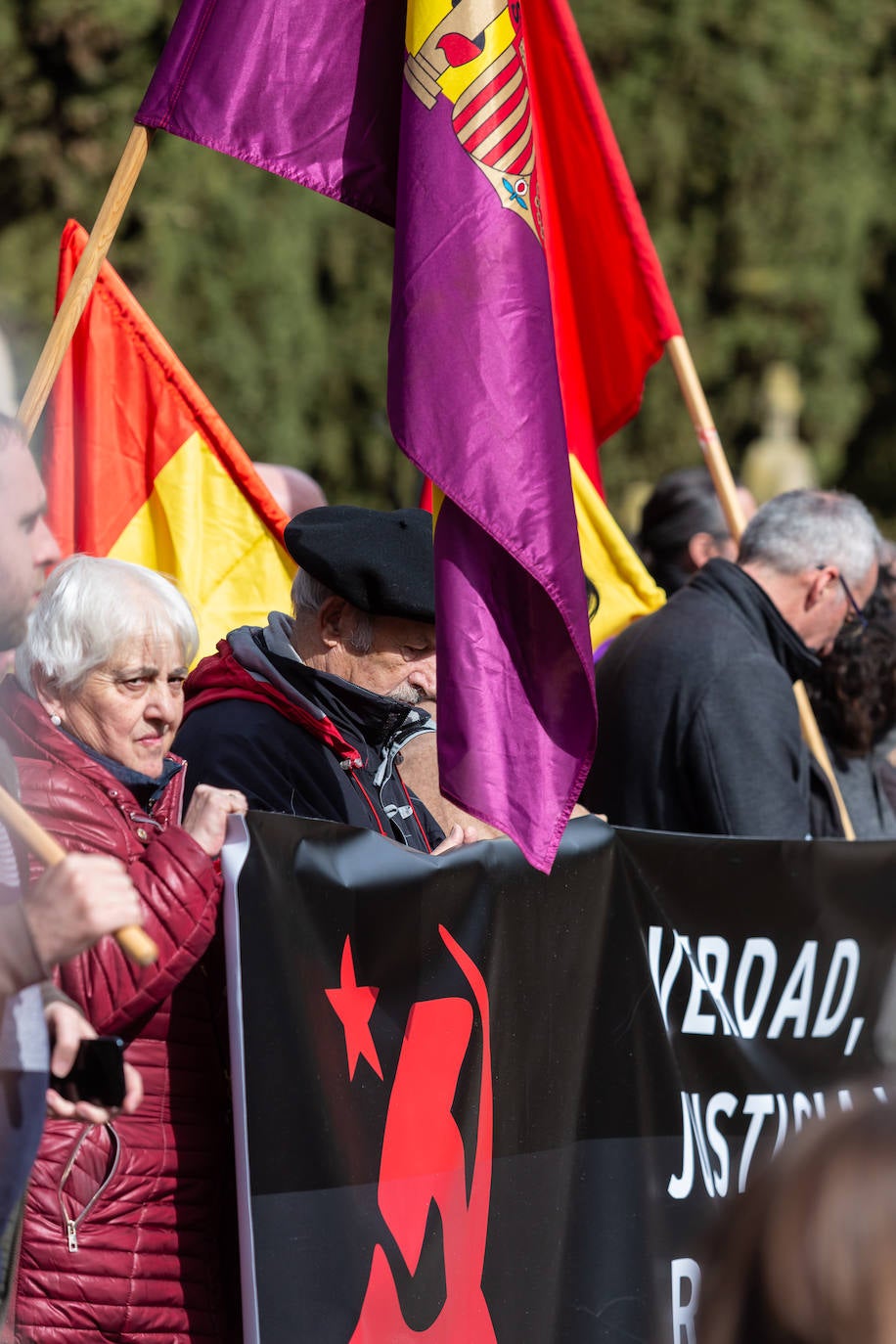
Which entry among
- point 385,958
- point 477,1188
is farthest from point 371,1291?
point 385,958

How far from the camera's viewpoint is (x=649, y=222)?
1788 cm

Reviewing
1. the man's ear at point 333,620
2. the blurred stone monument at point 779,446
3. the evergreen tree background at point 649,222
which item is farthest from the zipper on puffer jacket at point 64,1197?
the blurred stone monument at point 779,446

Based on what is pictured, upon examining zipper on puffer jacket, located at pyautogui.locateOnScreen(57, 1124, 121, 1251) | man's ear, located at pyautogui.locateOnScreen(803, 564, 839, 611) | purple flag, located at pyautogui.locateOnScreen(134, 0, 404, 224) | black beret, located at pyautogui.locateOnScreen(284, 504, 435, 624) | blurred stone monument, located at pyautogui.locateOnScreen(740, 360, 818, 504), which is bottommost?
blurred stone monument, located at pyautogui.locateOnScreen(740, 360, 818, 504)

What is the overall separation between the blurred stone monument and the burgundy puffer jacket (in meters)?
15.5

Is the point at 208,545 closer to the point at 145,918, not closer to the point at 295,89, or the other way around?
the point at 295,89

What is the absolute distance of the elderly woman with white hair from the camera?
2633 millimetres

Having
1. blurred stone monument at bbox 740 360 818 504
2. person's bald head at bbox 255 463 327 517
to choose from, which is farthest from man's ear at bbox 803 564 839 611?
blurred stone monument at bbox 740 360 818 504

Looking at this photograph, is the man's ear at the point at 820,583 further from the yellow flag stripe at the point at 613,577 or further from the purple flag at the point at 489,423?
the purple flag at the point at 489,423

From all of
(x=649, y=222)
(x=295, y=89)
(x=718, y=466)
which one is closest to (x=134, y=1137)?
(x=295, y=89)

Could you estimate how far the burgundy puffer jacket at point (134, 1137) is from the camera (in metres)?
2.63

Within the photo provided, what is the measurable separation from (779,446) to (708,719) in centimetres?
1451

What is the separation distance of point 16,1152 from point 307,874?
0.77m

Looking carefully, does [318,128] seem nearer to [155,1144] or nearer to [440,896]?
[440,896]

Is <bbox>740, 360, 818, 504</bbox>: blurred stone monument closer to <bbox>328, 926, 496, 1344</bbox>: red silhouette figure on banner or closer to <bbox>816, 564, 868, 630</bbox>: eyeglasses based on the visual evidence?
<bbox>816, 564, 868, 630</bbox>: eyeglasses
